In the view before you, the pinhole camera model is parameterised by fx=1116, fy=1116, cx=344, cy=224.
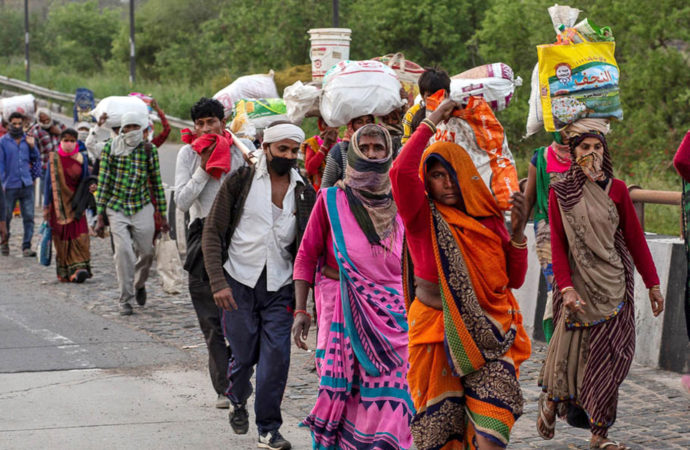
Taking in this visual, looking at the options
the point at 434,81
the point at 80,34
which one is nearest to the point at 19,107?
the point at 434,81

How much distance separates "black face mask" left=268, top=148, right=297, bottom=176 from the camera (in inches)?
258

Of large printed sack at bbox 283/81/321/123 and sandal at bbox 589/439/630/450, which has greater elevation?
large printed sack at bbox 283/81/321/123

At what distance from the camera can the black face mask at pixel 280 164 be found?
654 centimetres

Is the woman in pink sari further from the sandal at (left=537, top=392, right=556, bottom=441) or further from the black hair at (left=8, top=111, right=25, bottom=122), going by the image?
the black hair at (left=8, top=111, right=25, bottom=122)

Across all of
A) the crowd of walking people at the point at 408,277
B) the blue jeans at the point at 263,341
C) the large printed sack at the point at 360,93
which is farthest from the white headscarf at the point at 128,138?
the blue jeans at the point at 263,341

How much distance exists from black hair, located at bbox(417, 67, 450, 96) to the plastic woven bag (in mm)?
6184

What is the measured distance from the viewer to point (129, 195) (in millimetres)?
11164

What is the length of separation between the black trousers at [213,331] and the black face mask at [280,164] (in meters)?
1.11

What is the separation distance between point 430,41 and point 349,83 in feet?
109

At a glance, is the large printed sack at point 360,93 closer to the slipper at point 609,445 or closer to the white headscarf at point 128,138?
the slipper at point 609,445

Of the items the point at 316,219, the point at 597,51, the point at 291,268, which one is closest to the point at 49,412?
the point at 291,268

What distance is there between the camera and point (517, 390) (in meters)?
5.15

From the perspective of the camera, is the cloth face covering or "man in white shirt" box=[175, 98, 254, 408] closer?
"man in white shirt" box=[175, 98, 254, 408]

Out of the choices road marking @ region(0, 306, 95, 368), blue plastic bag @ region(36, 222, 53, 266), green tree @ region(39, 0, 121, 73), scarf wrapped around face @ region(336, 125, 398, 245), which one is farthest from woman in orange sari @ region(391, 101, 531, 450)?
green tree @ region(39, 0, 121, 73)
